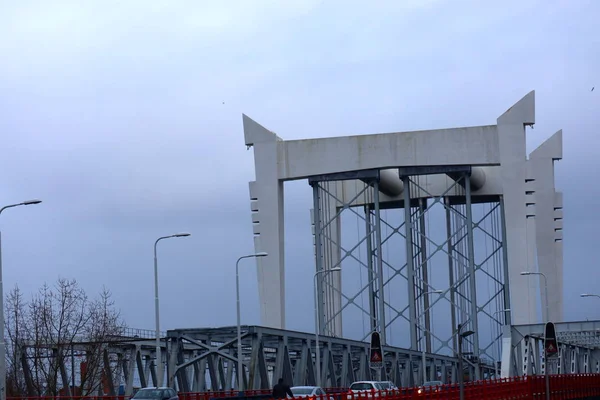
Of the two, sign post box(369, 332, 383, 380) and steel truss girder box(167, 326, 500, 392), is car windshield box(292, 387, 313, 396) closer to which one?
sign post box(369, 332, 383, 380)

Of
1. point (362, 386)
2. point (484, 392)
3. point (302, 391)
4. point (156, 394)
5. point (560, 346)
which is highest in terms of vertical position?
point (560, 346)

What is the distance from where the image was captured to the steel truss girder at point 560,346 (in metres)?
56.5

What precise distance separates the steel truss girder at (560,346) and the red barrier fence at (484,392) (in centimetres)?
134

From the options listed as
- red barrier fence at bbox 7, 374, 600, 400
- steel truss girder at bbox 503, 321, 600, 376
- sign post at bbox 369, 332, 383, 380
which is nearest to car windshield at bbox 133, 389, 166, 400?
red barrier fence at bbox 7, 374, 600, 400

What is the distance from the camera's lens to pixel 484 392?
42188 mm

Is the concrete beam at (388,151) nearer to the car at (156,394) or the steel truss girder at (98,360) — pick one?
the steel truss girder at (98,360)

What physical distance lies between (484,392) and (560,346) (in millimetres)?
35943

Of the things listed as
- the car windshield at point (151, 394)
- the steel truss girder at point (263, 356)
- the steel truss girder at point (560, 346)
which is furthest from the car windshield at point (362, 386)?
the car windshield at point (151, 394)

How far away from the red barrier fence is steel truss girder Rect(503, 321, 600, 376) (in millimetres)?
1337

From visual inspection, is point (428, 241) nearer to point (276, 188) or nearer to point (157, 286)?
point (276, 188)

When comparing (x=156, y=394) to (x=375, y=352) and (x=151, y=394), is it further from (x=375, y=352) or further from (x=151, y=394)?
(x=375, y=352)

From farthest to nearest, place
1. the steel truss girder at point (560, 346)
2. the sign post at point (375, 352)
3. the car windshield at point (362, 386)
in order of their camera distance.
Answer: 1. the steel truss girder at point (560, 346)
2. the car windshield at point (362, 386)
3. the sign post at point (375, 352)

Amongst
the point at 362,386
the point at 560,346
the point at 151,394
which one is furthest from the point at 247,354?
the point at 560,346

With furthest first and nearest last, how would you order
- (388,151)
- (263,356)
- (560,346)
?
1. (560,346)
2. (388,151)
3. (263,356)
